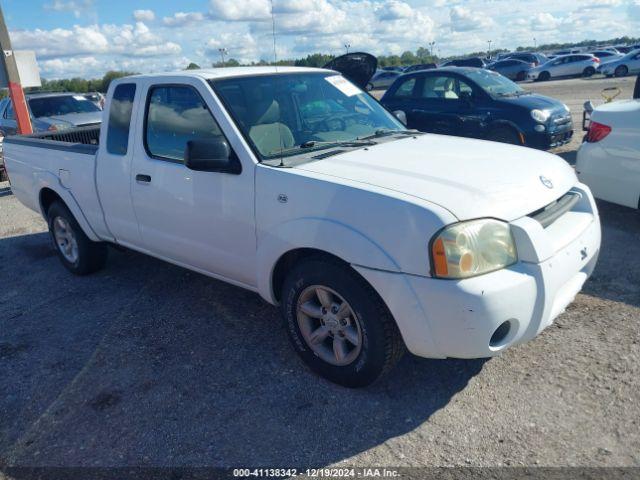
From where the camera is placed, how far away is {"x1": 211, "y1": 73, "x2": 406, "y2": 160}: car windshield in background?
3711 mm

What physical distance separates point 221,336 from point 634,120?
4318 millimetres

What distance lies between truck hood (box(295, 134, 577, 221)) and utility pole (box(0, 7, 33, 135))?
382 inches

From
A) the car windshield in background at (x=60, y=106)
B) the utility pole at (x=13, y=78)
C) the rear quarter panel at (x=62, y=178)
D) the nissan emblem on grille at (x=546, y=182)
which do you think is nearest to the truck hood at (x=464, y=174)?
the nissan emblem on grille at (x=546, y=182)

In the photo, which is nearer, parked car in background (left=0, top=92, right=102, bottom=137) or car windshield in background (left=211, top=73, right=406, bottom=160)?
car windshield in background (left=211, top=73, right=406, bottom=160)

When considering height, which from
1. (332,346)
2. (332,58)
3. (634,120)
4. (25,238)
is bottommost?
(25,238)

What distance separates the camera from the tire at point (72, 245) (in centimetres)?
541

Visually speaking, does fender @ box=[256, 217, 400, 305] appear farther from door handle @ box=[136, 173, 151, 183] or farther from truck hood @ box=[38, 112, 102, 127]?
truck hood @ box=[38, 112, 102, 127]

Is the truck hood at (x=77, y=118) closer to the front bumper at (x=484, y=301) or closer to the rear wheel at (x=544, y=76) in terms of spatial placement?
the front bumper at (x=484, y=301)

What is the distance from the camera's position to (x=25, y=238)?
7.25 metres

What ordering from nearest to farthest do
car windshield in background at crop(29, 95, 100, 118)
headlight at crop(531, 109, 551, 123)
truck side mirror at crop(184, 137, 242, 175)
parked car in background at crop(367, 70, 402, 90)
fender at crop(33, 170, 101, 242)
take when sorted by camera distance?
truck side mirror at crop(184, 137, 242, 175), fender at crop(33, 170, 101, 242), headlight at crop(531, 109, 551, 123), car windshield in background at crop(29, 95, 100, 118), parked car in background at crop(367, 70, 402, 90)

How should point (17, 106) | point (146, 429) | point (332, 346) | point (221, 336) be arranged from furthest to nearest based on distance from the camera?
point (17, 106) → point (221, 336) → point (332, 346) → point (146, 429)

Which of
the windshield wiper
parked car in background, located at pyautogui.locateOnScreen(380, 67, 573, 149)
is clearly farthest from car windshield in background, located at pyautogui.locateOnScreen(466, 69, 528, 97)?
the windshield wiper

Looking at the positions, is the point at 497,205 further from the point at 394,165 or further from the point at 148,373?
the point at 148,373

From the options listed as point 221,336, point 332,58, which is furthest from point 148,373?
point 332,58
